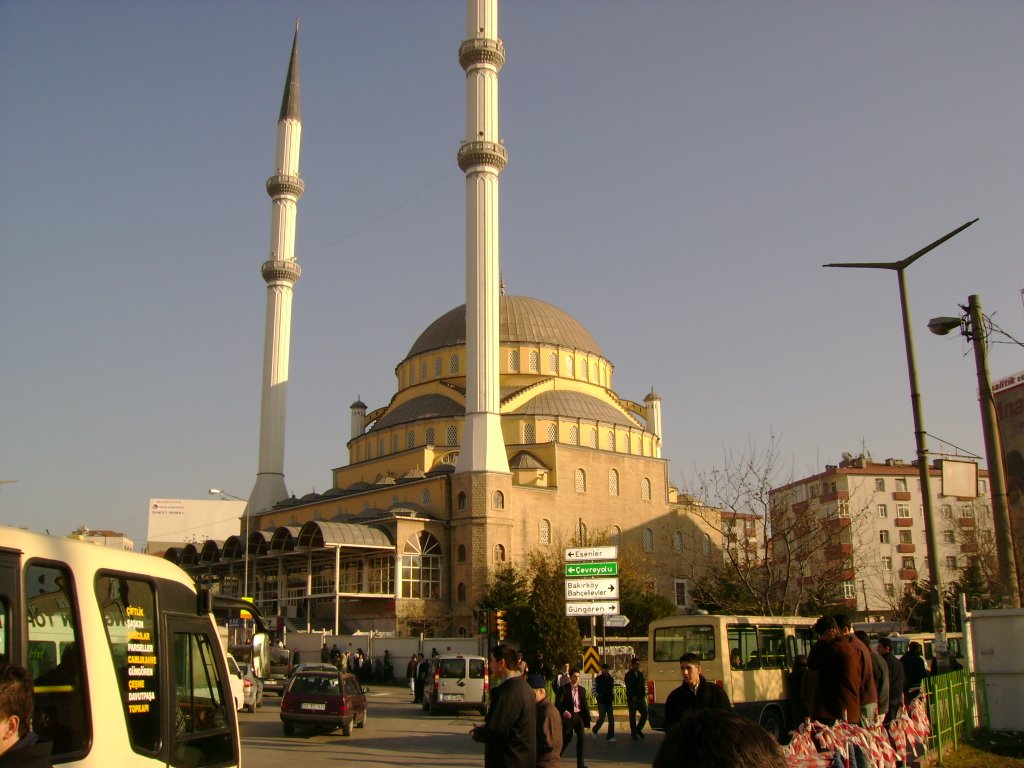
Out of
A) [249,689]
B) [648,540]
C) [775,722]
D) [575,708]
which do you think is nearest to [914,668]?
[775,722]

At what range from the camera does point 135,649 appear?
5.68 meters

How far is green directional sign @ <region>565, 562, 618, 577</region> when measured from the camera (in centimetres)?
1906

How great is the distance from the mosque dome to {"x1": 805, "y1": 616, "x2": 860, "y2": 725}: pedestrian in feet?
161

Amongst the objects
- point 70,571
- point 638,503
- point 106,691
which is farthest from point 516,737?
point 638,503

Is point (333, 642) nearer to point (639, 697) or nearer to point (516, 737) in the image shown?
point (639, 697)

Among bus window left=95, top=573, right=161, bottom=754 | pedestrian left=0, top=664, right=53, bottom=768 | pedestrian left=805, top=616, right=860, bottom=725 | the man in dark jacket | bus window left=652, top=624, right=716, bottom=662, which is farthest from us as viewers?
bus window left=652, top=624, right=716, bottom=662

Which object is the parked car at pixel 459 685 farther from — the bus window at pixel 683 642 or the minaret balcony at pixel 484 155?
the minaret balcony at pixel 484 155

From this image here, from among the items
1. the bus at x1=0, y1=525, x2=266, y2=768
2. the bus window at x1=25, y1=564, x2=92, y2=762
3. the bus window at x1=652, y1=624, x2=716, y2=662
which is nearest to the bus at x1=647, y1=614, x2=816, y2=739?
the bus window at x1=652, y1=624, x2=716, y2=662

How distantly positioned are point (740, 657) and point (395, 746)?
553 cm

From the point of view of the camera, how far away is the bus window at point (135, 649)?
5.49 metres

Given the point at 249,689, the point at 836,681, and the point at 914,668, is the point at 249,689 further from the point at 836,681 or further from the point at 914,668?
the point at 836,681

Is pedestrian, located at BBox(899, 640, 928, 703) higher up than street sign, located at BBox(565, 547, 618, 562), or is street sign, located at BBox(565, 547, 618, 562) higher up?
street sign, located at BBox(565, 547, 618, 562)

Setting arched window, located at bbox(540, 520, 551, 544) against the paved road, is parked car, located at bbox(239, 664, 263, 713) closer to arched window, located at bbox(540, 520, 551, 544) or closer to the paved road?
the paved road

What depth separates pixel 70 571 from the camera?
5281 millimetres
